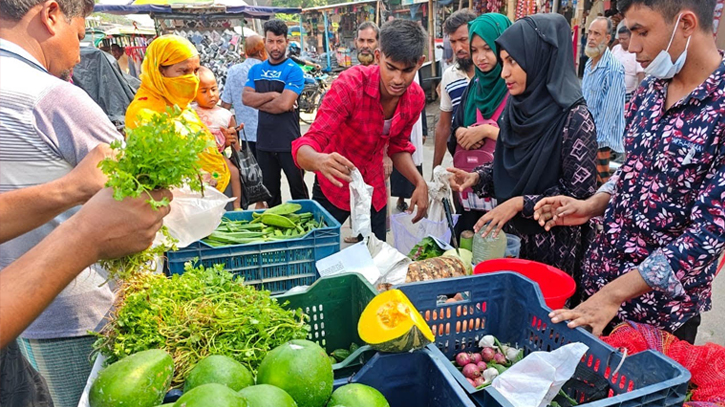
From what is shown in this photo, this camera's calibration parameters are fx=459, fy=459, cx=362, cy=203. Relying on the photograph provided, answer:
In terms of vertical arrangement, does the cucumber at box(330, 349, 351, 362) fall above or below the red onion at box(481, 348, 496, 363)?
above

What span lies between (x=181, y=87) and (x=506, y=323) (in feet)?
8.49

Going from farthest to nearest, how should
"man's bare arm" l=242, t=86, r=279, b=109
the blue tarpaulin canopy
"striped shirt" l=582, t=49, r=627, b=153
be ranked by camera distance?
1. the blue tarpaulin canopy
2. "striped shirt" l=582, t=49, r=627, b=153
3. "man's bare arm" l=242, t=86, r=279, b=109

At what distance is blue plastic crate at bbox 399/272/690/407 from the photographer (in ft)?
4.36

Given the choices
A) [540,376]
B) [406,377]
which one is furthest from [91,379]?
[540,376]


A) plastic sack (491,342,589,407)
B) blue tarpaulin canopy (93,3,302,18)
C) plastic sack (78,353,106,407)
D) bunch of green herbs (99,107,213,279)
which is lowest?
plastic sack (491,342,589,407)

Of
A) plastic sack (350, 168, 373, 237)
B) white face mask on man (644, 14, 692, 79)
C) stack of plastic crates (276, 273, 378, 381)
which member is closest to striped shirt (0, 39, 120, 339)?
stack of plastic crates (276, 273, 378, 381)

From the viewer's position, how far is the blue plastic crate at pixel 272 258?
196 cm

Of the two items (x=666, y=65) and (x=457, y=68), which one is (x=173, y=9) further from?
(x=666, y=65)

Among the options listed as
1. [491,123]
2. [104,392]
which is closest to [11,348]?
[104,392]

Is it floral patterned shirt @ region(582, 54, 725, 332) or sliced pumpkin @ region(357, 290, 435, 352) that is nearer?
sliced pumpkin @ region(357, 290, 435, 352)

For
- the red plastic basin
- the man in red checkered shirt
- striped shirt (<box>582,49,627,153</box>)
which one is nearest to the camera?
the red plastic basin

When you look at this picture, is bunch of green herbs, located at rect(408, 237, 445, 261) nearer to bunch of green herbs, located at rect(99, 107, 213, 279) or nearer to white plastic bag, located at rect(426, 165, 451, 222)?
white plastic bag, located at rect(426, 165, 451, 222)

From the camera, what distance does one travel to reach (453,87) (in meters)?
3.90

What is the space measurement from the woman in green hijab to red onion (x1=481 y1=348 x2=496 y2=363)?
1373mm
